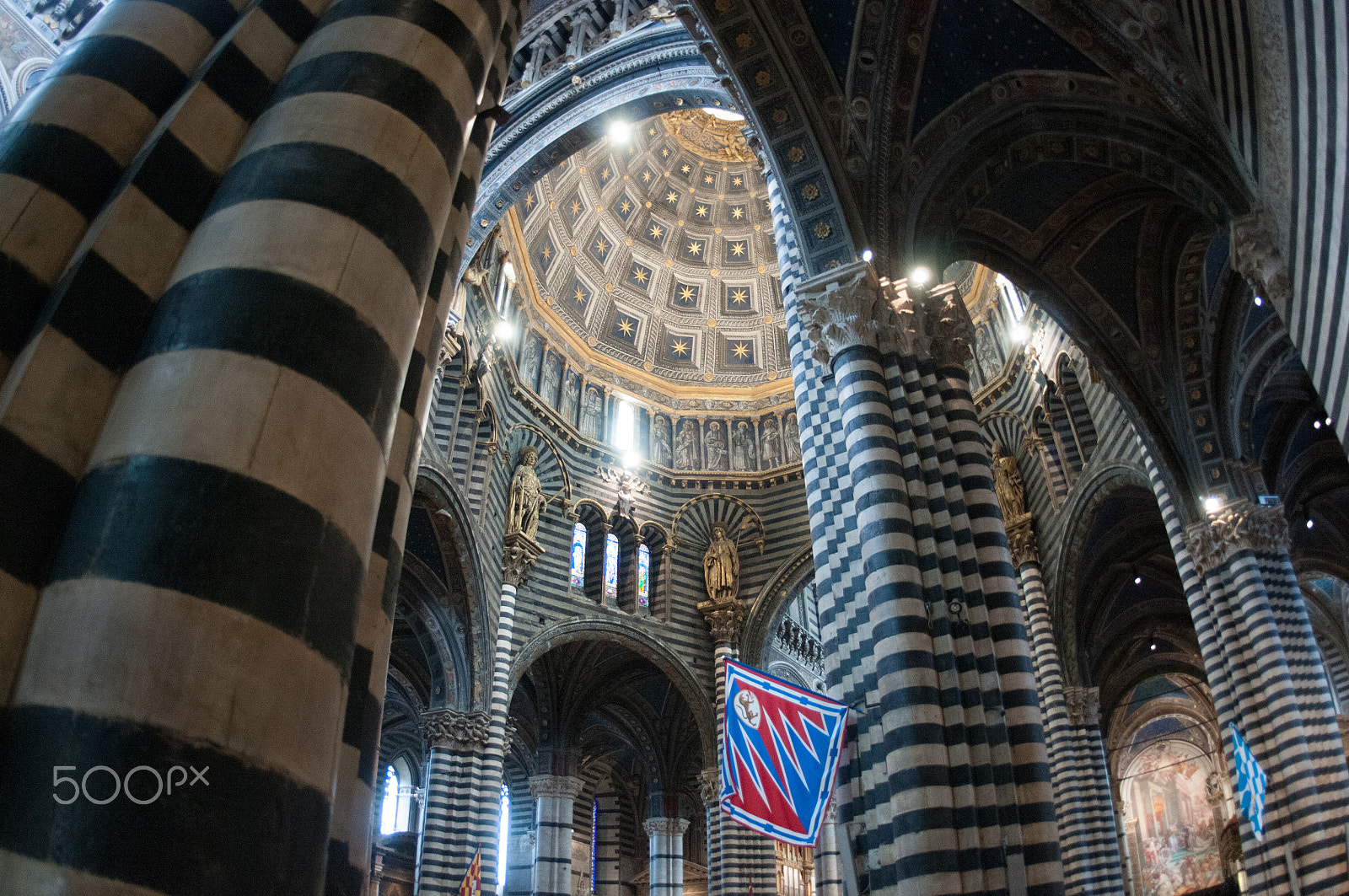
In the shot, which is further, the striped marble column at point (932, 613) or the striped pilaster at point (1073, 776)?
the striped pilaster at point (1073, 776)

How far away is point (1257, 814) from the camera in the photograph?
36.2 feet

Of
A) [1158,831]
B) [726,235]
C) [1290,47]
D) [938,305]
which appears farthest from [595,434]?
[1158,831]

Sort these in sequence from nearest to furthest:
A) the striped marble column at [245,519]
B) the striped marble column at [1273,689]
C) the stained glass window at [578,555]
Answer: the striped marble column at [245,519] → the striped marble column at [1273,689] → the stained glass window at [578,555]

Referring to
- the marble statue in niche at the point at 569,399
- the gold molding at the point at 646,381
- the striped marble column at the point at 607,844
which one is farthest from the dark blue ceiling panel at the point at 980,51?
the striped marble column at the point at 607,844

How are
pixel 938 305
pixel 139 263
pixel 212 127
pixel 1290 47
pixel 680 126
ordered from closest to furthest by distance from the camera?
pixel 139 263, pixel 212 127, pixel 1290 47, pixel 938 305, pixel 680 126

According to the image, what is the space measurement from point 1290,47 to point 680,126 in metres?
19.5

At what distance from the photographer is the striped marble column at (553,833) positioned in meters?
20.8

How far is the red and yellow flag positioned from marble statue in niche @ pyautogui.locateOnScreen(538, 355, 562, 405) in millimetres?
10441

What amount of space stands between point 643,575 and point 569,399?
490 cm

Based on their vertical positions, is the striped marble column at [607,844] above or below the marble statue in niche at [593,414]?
below

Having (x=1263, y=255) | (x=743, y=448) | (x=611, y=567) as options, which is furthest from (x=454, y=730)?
(x=1263, y=255)

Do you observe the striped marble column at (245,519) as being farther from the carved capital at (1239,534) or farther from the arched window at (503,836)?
the arched window at (503,836)

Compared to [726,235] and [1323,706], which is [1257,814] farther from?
[726,235]

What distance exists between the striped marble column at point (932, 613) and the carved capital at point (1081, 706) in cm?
1232
